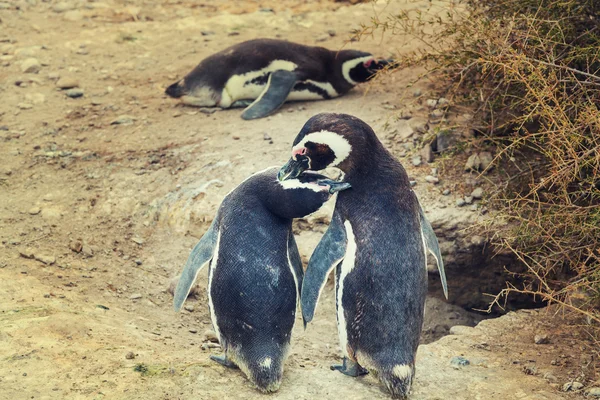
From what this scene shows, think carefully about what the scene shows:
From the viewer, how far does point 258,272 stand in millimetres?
3518

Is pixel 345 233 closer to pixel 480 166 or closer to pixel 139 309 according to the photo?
pixel 139 309

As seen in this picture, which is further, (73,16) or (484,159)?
(73,16)

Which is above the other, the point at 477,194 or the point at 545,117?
the point at 545,117

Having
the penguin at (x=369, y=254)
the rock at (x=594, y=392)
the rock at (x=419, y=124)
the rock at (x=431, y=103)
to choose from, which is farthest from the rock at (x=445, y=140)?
the rock at (x=594, y=392)

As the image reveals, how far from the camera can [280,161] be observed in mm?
5434

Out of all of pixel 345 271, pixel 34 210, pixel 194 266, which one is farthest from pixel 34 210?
pixel 345 271

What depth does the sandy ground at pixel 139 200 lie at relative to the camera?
3.61 metres

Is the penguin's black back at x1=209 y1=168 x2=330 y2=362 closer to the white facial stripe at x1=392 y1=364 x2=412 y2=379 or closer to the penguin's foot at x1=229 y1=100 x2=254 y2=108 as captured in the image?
the white facial stripe at x1=392 y1=364 x2=412 y2=379

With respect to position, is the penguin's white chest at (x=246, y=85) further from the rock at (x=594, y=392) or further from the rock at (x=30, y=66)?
the rock at (x=594, y=392)

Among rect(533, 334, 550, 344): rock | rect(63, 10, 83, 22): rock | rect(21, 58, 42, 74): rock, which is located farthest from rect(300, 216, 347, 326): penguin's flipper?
rect(63, 10, 83, 22): rock

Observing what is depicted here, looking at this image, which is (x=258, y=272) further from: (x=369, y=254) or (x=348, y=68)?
(x=348, y=68)

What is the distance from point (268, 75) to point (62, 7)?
9.09 feet

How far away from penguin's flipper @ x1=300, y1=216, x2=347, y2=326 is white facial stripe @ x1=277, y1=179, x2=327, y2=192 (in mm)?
228

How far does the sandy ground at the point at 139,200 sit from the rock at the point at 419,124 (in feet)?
0.41
